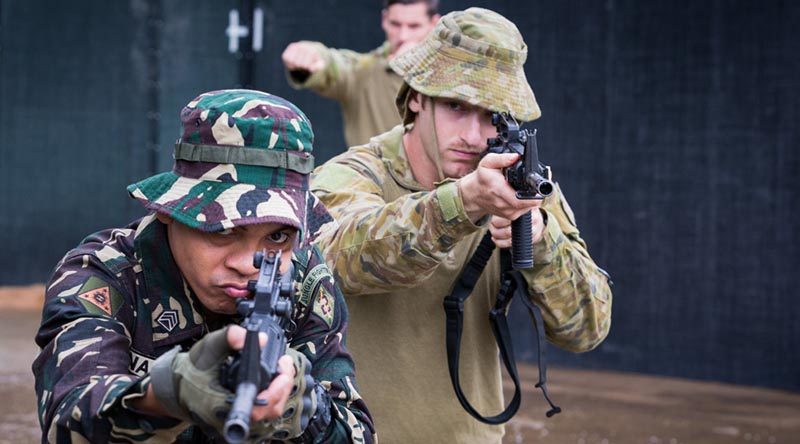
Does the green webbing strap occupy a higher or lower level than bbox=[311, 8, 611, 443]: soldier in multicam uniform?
higher

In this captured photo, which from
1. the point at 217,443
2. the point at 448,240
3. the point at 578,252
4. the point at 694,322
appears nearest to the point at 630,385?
the point at 694,322

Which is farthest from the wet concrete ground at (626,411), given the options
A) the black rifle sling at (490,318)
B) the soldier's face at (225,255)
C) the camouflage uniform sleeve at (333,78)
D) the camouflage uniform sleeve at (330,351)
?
the soldier's face at (225,255)

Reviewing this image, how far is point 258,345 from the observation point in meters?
1.84

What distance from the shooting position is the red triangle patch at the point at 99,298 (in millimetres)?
2213

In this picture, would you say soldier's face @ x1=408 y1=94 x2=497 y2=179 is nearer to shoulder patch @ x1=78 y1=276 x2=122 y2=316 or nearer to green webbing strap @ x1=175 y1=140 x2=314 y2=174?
green webbing strap @ x1=175 y1=140 x2=314 y2=174

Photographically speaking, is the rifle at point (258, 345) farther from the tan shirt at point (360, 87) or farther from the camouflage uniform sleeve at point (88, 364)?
the tan shirt at point (360, 87)

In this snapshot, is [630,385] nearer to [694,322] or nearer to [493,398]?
[694,322]

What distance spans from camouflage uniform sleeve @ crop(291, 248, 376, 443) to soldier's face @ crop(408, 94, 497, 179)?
85cm

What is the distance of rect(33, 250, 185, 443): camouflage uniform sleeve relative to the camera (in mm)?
2023

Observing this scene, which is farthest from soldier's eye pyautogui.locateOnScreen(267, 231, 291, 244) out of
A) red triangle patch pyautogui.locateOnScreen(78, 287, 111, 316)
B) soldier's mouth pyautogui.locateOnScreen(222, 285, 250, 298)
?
red triangle patch pyautogui.locateOnScreen(78, 287, 111, 316)

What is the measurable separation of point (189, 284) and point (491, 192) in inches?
33.3

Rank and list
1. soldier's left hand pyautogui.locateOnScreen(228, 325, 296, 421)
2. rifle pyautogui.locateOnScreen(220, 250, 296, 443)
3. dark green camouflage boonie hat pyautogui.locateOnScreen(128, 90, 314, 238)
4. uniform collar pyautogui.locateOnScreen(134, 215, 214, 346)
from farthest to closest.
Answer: uniform collar pyautogui.locateOnScreen(134, 215, 214, 346), dark green camouflage boonie hat pyautogui.locateOnScreen(128, 90, 314, 238), soldier's left hand pyautogui.locateOnScreen(228, 325, 296, 421), rifle pyautogui.locateOnScreen(220, 250, 296, 443)

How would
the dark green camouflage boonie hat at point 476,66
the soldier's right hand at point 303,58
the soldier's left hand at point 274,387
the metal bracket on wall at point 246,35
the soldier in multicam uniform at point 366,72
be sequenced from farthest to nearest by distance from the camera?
1. the metal bracket on wall at point 246,35
2. the soldier in multicam uniform at point 366,72
3. the soldier's right hand at point 303,58
4. the dark green camouflage boonie hat at point 476,66
5. the soldier's left hand at point 274,387

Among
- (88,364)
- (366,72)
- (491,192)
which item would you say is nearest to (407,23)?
(366,72)
